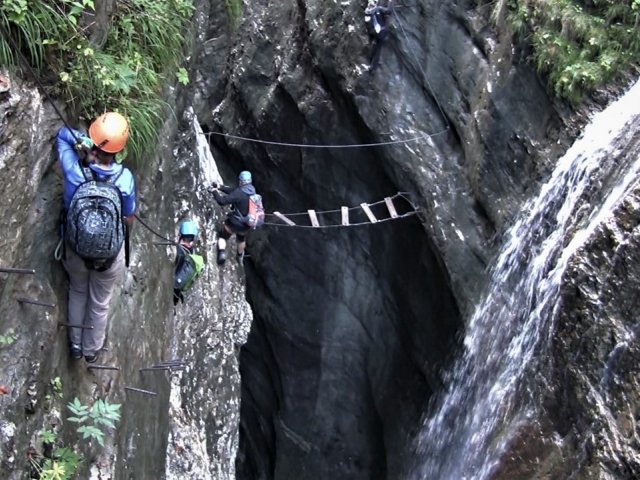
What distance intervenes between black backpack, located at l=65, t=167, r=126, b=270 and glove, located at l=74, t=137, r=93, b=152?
1.00ft

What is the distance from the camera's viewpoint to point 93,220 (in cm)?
461

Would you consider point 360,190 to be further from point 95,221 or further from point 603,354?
point 95,221

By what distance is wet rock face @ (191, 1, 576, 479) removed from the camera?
10945 mm

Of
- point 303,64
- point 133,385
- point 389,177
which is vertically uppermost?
point 303,64

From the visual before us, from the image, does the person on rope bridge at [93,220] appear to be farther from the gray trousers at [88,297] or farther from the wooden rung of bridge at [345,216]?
the wooden rung of bridge at [345,216]

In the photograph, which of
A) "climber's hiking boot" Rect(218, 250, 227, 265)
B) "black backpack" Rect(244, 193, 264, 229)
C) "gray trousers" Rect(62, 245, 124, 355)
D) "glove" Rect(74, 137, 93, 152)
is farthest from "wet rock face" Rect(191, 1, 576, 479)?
"gray trousers" Rect(62, 245, 124, 355)

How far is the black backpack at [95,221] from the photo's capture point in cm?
461

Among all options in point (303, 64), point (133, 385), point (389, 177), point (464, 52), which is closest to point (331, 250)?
point (389, 177)

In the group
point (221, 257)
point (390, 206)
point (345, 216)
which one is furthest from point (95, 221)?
point (345, 216)

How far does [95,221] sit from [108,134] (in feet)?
1.95

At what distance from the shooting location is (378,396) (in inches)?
545

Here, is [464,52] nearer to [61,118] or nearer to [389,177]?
[389,177]

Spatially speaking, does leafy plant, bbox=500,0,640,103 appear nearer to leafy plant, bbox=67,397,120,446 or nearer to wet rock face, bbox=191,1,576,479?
wet rock face, bbox=191,1,576,479

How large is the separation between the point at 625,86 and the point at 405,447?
6556 mm
